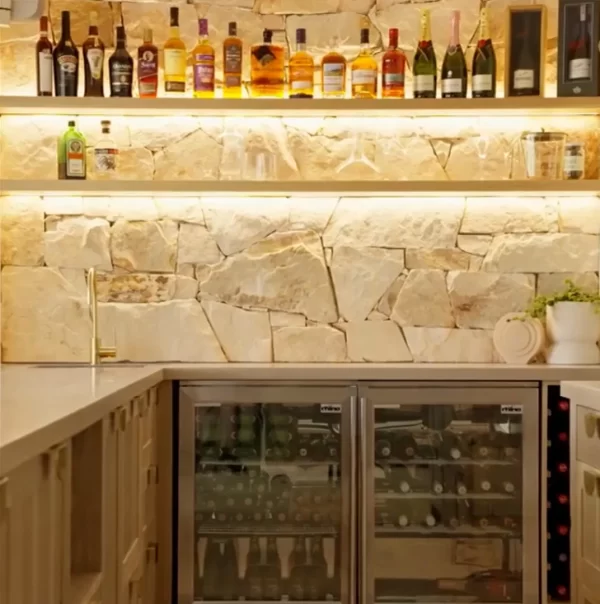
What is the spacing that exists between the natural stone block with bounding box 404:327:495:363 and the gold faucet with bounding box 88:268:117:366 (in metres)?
1.18

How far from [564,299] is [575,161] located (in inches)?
20.8

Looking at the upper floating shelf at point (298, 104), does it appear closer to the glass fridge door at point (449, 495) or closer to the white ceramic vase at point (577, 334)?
the white ceramic vase at point (577, 334)

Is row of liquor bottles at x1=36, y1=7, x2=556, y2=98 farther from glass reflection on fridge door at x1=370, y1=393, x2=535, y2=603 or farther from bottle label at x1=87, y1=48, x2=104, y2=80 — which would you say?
glass reflection on fridge door at x1=370, y1=393, x2=535, y2=603

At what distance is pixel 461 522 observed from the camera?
3504 mm

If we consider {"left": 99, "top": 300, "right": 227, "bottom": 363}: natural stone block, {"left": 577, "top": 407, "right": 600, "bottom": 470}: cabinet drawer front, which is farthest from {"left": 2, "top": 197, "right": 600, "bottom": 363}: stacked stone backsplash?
{"left": 577, "top": 407, "right": 600, "bottom": 470}: cabinet drawer front

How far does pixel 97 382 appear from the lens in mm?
2605

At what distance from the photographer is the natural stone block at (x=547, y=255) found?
3.92m

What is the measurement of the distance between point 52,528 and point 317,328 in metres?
2.29

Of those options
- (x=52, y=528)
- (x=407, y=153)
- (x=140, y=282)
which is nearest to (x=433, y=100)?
(x=407, y=153)

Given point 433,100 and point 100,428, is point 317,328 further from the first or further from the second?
point 100,428

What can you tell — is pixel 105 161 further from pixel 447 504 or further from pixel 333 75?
pixel 447 504

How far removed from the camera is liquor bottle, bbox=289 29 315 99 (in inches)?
148

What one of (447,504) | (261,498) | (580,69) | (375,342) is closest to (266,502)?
(261,498)

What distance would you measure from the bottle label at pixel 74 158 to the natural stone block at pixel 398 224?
992mm
